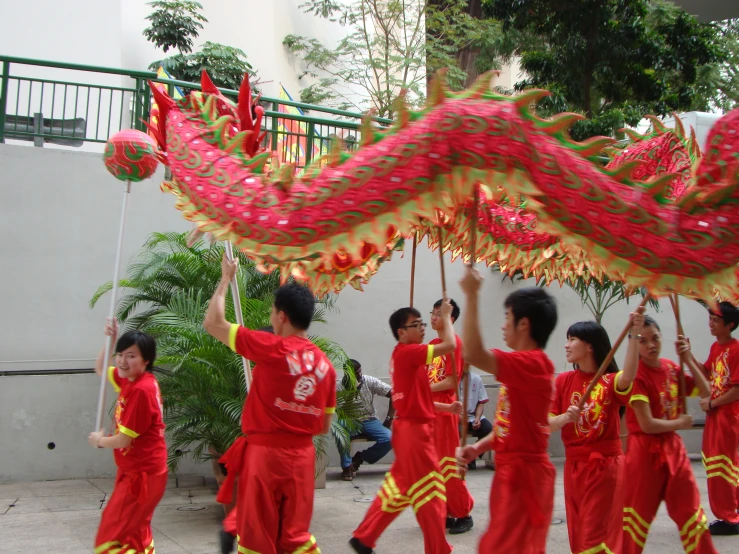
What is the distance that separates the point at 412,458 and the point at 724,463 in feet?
8.08

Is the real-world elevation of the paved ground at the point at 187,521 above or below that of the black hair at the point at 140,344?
below

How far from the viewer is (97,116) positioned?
8180 mm

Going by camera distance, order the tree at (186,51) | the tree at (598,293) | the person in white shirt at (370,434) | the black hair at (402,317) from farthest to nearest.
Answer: the tree at (186,51) → the tree at (598,293) → the person in white shirt at (370,434) → the black hair at (402,317)

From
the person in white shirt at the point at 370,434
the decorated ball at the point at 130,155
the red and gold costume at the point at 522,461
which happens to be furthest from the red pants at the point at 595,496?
the person in white shirt at the point at 370,434

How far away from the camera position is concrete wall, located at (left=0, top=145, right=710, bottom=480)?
23.0ft

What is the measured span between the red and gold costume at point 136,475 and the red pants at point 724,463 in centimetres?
396

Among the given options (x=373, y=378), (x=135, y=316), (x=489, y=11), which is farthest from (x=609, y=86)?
(x=135, y=316)

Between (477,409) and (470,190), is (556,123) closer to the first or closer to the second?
(470,190)

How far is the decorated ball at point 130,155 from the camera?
170 inches

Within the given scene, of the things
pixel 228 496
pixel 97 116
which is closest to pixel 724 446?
pixel 228 496

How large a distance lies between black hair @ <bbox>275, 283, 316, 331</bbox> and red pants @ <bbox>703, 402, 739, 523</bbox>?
3571 mm

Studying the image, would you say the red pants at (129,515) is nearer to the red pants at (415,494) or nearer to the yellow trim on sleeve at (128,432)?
the yellow trim on sleeve at (128,432)

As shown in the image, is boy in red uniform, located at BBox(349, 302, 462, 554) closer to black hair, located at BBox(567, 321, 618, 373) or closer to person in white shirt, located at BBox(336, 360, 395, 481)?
black hair, located at BBox(567, 321, 618, 373)

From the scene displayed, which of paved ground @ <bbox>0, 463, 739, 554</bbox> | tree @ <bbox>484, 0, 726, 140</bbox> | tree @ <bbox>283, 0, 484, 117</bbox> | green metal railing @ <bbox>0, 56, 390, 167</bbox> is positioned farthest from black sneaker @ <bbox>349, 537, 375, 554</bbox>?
tree @ <bbox>283, 0, 484, 117</bbox>
